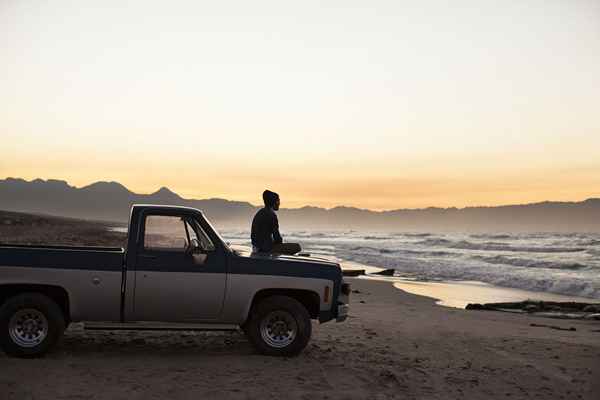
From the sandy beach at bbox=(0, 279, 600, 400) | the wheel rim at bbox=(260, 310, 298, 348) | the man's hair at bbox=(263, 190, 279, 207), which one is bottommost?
the sandy beach at bbox=(0, 279, 600, 400)

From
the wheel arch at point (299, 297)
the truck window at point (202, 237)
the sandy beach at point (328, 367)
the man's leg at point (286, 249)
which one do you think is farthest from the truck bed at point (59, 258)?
the man's leg at point (286, 249)

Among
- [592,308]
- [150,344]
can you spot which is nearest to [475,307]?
[592,308]

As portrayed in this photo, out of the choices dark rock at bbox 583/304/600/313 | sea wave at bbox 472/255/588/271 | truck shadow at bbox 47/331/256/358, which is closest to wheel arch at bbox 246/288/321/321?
truck shadow at bbox 47/331/256/358

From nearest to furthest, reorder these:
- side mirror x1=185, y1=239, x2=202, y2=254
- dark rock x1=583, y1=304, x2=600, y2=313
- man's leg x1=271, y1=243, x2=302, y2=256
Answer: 1. side mirror x1=185, y1=239, x2=202, y2=254
2. man's leg x1=271, y1=243, x2=302, y2=256
3. dark rock x1=583, y1=304, x2=600, y2=313

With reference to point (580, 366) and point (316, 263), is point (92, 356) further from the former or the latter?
point (580, 366)

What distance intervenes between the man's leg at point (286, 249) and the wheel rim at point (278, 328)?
1.09 m

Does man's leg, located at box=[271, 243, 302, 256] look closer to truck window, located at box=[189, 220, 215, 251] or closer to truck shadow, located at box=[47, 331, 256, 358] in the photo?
truck window, located at box=[189, 220, 215, 251]

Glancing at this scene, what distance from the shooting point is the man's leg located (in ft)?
28.9

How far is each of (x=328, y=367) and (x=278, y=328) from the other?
936mm

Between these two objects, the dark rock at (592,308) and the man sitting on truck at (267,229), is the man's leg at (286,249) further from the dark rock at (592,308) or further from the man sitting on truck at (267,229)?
the dark rock at (592,308)

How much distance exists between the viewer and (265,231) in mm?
9008

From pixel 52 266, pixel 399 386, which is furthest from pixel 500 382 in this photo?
pixel 52 266

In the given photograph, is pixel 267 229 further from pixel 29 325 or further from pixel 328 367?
pixel 29 325

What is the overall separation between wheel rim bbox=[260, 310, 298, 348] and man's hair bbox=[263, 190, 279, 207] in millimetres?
1830
